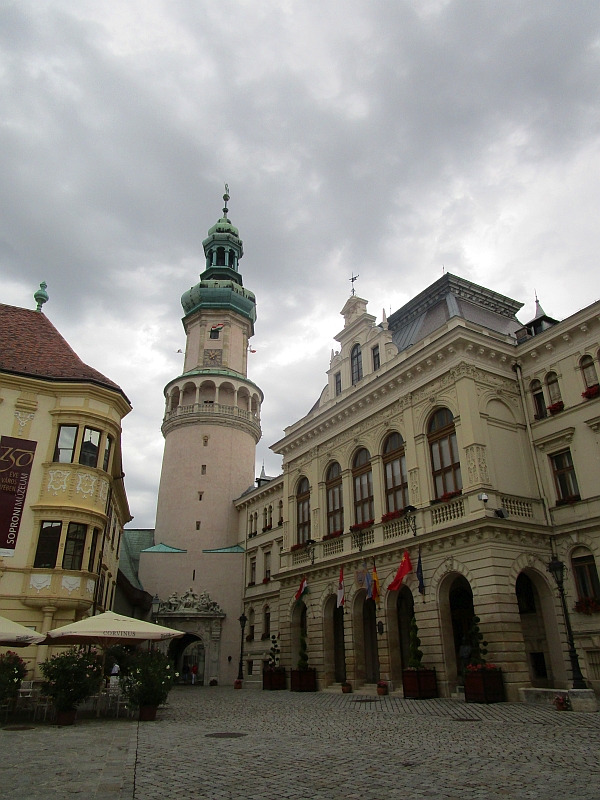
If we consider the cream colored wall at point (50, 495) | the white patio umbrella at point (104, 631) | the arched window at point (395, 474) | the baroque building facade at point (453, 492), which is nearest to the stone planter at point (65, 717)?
the white patio umbrella at point (104, 631)

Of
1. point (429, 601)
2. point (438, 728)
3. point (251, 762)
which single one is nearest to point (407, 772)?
point (251, 762)

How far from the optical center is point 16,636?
59.4 feet

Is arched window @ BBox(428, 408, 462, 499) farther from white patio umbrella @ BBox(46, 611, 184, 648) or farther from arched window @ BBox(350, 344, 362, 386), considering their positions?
white patio umbrella @ BBox(46, 611, 184, 648)

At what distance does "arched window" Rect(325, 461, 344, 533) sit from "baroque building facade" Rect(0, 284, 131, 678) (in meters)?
12.2

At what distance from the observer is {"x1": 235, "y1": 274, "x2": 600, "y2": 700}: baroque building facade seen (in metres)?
22.9

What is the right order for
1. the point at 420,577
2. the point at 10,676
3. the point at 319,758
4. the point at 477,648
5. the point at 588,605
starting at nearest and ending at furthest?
the point at 319,758 < the point at 10,676 < the point at 477,648 < the point at 588,605 < the point at 420,577

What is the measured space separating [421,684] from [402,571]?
4.79 m

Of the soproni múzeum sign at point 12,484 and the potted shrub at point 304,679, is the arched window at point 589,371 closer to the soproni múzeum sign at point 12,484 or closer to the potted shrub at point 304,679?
the potted shrub at point 304,679

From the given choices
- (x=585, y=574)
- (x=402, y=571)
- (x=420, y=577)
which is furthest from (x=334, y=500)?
(x=585, y=574)

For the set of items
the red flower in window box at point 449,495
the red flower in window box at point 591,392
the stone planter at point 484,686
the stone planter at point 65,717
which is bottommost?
the stone planter at point 65,717

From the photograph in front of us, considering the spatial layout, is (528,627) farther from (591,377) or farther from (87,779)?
(87,779)

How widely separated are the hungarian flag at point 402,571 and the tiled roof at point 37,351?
15.3m

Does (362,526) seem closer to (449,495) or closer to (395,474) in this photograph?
(395,474)

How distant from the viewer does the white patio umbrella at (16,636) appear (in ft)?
59.2
